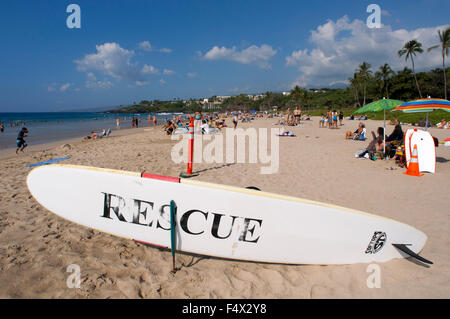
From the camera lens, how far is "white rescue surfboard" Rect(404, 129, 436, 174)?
6.22 metres

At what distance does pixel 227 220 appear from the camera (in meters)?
2.41

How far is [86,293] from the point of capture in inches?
81.9

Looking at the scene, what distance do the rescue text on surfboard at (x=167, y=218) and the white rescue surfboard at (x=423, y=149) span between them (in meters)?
6.23

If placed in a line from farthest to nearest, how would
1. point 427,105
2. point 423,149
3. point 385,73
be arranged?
point 385,73
point 427,105
point 423,149

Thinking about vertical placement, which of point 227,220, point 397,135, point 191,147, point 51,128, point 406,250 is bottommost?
point 406,250

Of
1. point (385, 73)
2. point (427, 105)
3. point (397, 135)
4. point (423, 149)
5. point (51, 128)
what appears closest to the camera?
point (423, 149)

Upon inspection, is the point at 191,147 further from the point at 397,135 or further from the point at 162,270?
the point at 397,135

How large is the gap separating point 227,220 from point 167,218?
2.16ft

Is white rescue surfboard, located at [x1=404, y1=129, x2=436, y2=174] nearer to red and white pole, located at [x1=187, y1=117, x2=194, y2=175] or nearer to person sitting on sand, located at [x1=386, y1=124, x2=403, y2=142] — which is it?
person sitting on sand, located at [x1=386, y1=124, x2=403, y2=142]

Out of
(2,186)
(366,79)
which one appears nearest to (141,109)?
(366,79)

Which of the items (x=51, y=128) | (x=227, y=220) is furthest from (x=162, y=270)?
(x=51, y=128)

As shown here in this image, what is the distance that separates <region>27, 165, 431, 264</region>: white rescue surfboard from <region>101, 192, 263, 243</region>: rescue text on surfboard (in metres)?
0.01

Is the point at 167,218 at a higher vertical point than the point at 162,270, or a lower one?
higher

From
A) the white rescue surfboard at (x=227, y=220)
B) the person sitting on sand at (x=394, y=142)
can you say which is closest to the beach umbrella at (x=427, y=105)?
the person sitting on sand at (x=394, y=142)
